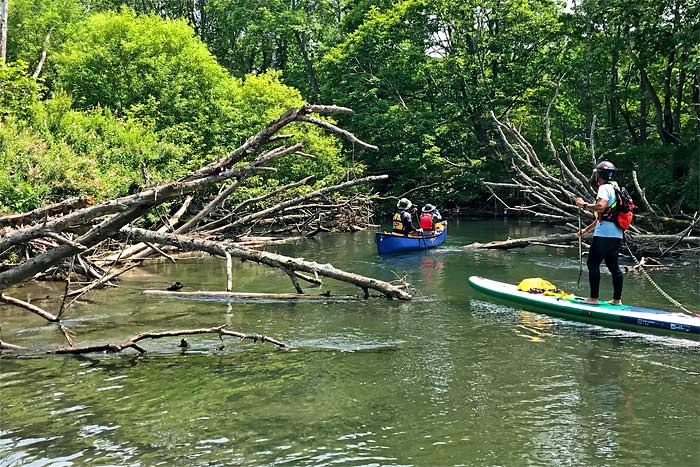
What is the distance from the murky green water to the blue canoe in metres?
7.70

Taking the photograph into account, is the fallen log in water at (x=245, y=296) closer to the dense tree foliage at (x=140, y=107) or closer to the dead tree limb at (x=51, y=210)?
the dead tree limb at (x=51, y=210)

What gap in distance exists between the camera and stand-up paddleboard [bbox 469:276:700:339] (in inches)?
338

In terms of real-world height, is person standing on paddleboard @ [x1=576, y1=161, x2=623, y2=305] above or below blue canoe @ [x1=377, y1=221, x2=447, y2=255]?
above

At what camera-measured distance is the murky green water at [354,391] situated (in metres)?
5.04

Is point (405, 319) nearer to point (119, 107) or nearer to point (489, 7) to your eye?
point (119, 107)

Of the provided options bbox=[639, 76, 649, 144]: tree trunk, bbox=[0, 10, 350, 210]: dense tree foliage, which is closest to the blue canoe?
bbox=[0, 10, 350, 210]: dense tree foliage

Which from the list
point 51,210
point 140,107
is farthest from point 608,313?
point 140,107

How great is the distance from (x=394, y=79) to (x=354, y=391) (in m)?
30.3

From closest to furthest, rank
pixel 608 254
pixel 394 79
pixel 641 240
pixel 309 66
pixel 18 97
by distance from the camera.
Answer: pixel 608 254 → pixel 641 240 → pixel 18 97 → pixel 394 79 → pixel 309 66

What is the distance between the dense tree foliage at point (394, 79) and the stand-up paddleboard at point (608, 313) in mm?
8012

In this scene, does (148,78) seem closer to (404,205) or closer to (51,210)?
(404,205)

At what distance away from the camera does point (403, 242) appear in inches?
744

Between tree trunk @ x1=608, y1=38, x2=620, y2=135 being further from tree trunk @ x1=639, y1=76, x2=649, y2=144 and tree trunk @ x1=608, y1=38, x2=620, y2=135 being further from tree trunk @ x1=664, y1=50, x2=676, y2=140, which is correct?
tree trunk @ x1=664, y1=50, x2=676, y2=140

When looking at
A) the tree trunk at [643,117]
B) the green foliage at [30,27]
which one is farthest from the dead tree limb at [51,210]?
the green foliage at [30,27]
